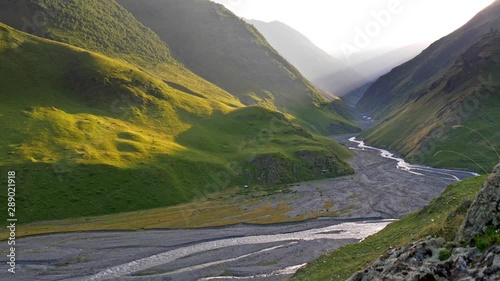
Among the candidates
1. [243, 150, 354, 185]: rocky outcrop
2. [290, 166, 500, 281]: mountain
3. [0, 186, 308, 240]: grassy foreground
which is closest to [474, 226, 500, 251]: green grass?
[290, 166, 500, 281]: mountain

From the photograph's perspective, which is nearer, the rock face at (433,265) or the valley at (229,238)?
the rock face at (433,265)

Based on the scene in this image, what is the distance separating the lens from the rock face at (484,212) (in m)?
14.0

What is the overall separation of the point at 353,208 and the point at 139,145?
7993 centimetres

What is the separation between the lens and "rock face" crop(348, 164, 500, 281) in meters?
12.6

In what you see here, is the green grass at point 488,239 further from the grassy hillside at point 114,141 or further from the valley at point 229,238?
the grassy hillside at point 114,141

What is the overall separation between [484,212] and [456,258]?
2348mm

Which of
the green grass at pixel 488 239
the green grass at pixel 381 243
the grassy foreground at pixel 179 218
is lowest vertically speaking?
the grassy foreground at pixel 179 218

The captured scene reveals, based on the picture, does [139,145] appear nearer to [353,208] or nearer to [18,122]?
[18,122]

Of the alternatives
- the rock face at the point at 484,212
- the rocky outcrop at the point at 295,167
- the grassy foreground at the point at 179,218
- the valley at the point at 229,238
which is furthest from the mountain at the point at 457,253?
the rocky outcrop at the point at 295,167

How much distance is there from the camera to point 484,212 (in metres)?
14.2

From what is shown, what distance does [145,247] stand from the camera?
64.1 m

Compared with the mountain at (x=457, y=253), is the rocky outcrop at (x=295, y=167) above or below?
below

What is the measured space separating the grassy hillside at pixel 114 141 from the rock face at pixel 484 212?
300 ft

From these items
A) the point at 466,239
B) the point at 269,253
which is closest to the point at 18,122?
the point at 269,253
